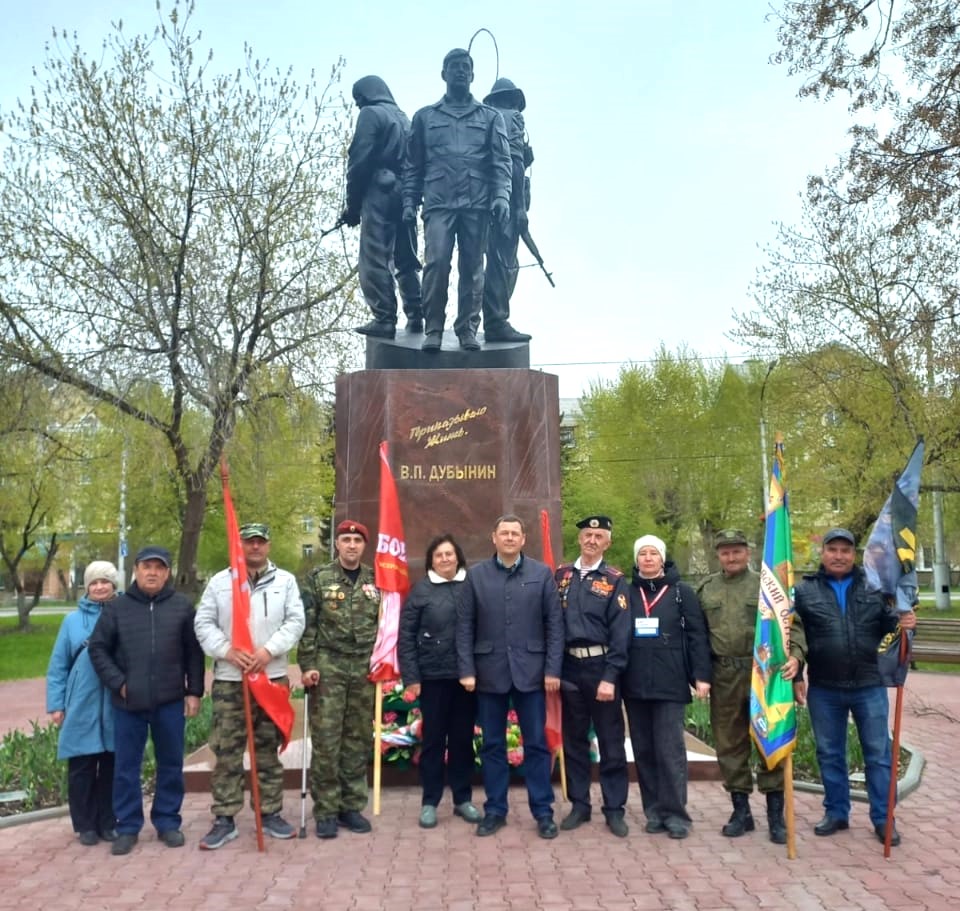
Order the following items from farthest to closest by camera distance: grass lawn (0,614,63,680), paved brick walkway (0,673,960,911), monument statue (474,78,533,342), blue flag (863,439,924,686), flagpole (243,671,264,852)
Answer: grass lawn (0,614,63,680)
monument statue (474,78,533,342)
blue flag (863,439,924,686)
flagpole (243,671,264,852)
paved brick walkway (0,673,960,911)

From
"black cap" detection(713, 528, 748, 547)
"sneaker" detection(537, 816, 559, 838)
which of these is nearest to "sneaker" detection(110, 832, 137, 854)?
"sneaker" detection(537, 816, 559, 838)

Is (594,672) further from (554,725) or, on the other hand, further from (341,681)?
(341,681)

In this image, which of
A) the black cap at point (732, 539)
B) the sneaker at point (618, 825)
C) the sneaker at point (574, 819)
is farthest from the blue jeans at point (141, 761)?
the black cap at point (732, 539)

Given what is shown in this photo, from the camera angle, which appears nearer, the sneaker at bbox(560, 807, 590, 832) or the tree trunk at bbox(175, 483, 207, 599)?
the sneaker at bbox(560, 807, 590, 832)

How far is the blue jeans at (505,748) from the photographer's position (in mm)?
5383

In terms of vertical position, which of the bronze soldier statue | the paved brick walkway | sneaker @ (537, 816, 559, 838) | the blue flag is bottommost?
the paved brick walkway

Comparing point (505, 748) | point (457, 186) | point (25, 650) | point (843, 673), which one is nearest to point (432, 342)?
point (457, 186)

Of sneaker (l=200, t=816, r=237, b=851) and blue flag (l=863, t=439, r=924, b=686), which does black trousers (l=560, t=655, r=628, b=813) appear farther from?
sneaker (l=200, t=816, r=237, b=851)

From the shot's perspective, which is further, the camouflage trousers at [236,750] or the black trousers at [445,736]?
the black trousers at [445,736]

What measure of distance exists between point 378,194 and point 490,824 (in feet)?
17.0

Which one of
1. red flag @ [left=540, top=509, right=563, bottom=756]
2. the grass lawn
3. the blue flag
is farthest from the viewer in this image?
the grass lawn

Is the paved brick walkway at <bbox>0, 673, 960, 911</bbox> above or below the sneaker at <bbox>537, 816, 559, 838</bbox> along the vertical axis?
below

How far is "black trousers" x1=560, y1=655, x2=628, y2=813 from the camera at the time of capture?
5.40 metres

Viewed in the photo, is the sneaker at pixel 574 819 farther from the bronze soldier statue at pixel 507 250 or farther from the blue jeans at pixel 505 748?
the bronze soldier statue at pixel 507 250
